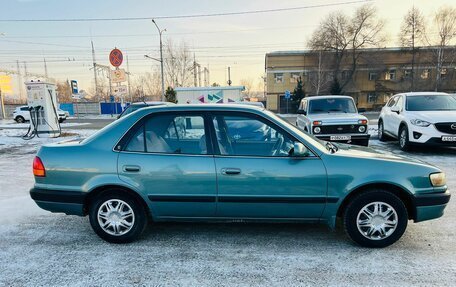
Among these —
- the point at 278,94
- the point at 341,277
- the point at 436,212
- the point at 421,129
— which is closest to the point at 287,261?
the point at 341,277

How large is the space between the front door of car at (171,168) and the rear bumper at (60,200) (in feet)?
2.04

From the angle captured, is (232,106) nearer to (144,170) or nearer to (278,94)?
(144,170)

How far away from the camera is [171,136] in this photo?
3.43 meters

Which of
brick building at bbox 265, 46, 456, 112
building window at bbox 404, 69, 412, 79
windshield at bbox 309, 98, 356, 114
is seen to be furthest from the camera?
building window at bbox 404, 69, 412, 79

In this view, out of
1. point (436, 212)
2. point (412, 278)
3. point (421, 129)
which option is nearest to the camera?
point (412, 278)

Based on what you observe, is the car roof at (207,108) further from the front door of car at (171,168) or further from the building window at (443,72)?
the building window at (443,72)

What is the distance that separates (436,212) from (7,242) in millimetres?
5054

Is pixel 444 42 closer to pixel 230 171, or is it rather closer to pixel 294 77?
pixel 294 77

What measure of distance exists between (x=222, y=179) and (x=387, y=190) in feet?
6.00

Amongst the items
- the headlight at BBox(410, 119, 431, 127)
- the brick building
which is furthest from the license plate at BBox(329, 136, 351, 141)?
the brick building

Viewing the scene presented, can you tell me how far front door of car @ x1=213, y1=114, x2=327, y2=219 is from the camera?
3.17 meters

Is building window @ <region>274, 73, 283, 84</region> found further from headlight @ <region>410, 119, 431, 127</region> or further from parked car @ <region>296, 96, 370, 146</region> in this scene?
headlight @ <region>410, 119, 431, 127</region>

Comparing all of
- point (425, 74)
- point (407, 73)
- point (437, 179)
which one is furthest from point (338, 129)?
point (425, 74)

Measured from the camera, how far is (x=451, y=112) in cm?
816
